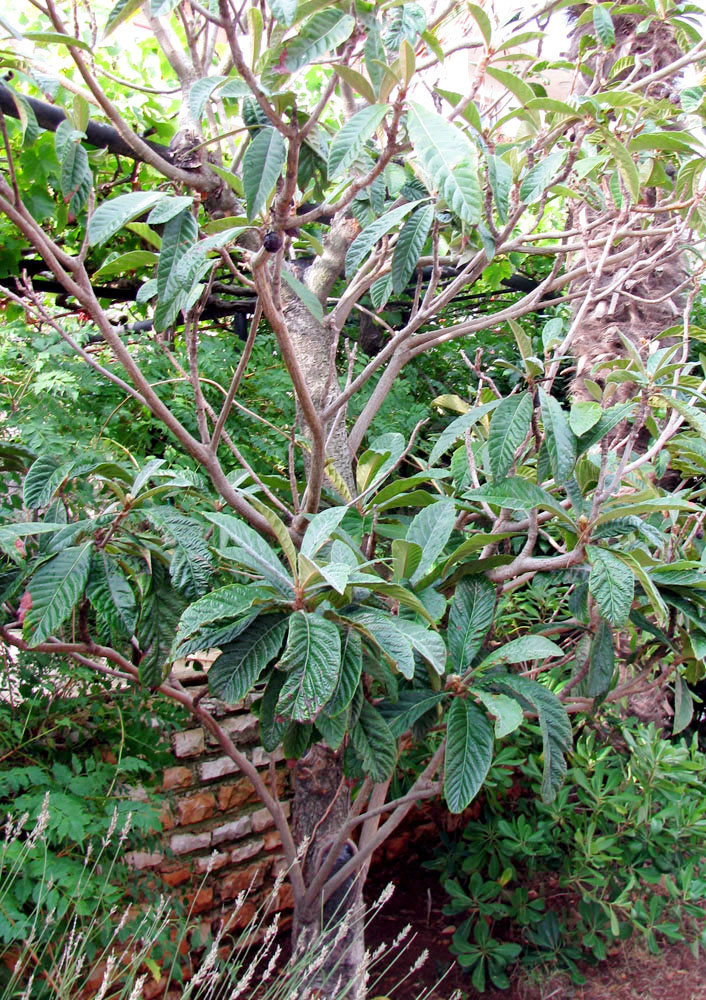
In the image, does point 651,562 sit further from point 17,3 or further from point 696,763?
point 17,3

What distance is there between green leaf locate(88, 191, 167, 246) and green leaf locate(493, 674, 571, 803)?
1041mm

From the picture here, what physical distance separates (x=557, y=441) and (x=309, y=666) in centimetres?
64

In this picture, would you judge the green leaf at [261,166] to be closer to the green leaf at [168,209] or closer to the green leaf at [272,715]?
the green leaf at [168,209]

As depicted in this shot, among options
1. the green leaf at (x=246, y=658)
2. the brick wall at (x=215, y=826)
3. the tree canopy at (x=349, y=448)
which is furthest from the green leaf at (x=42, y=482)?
the brick wall at (x=215, y=826)

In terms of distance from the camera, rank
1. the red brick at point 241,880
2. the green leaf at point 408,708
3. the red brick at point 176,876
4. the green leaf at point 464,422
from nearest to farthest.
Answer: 1. the green leaf at point 408,708
2. the green leaf at point 464,422
3. the red brick at point 176,876
4. the red brick at point 241,880

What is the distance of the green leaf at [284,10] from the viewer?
0.94 meters

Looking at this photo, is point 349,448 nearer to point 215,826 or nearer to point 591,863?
point 215,826

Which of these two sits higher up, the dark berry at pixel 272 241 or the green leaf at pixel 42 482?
the dark berry at pixel 272 241

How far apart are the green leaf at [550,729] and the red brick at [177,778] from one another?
4.31ft

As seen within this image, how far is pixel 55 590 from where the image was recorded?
1.32 metres

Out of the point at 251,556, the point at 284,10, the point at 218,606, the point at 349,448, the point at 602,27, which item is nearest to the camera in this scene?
the point at 284,10

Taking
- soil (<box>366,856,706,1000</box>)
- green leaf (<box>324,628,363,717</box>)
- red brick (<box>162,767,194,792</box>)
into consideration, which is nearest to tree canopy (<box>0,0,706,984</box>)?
green leaf (<box>324,628,363,717</box>)

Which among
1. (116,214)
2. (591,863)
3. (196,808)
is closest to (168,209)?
(116,214)

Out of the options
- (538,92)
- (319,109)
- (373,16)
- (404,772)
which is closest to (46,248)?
(319,109)
